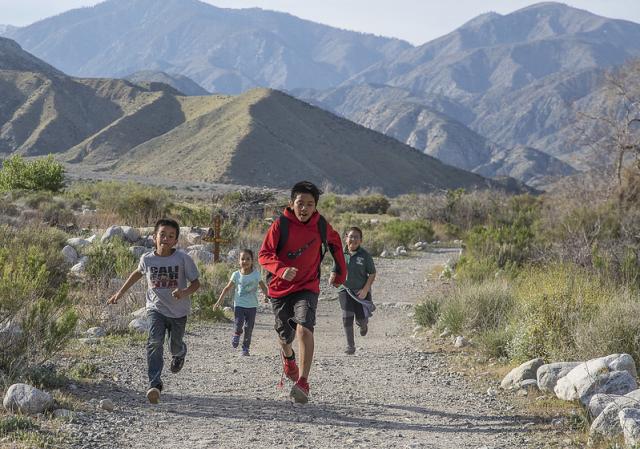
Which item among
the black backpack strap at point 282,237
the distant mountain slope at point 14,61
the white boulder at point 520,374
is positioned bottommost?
the white boulder at point 520,374

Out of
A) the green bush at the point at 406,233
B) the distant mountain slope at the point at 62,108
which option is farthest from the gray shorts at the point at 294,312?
the distant mountain slope at the point at 62,108

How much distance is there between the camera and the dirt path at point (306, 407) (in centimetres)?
585

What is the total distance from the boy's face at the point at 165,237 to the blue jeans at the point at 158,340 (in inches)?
23.4

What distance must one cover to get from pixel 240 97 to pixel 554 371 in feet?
325

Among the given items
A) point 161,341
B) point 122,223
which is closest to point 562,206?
point 122,223

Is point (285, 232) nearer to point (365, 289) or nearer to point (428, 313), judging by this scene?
point (365, 289)

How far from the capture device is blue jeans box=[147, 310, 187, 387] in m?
6.76

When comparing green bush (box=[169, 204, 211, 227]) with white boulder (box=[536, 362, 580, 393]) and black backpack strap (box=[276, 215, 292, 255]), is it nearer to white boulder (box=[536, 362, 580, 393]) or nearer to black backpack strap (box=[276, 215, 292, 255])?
black backpack strap (box=[276, 215, 292, 255])

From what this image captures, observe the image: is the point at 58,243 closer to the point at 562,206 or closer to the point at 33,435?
the point at 33,435

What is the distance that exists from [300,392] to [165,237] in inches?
72.3

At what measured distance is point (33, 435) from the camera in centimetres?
528

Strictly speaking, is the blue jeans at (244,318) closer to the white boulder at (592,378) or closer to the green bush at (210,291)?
the green bush at (210,291)

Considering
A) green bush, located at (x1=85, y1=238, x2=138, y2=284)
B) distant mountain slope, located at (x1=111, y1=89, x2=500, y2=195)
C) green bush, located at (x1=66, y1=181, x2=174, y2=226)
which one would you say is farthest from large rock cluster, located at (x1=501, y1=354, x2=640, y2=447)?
distant mountain slope, located at (x1=111, y1=89, x2=500, y2=195)

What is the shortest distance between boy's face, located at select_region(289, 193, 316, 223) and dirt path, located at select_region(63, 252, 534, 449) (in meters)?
1.71
